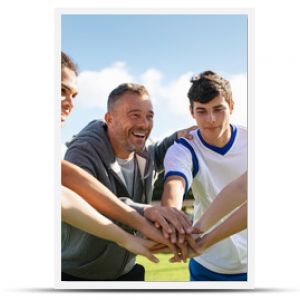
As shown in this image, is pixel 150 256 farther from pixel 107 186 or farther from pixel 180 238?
pixel 107 186

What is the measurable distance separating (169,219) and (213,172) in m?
0.48

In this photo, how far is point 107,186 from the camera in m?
5.31

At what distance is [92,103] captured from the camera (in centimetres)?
536

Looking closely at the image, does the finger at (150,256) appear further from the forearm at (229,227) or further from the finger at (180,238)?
the forearm at (229,227)

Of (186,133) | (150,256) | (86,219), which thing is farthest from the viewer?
(186,133)

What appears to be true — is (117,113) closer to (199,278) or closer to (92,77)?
(92,77)

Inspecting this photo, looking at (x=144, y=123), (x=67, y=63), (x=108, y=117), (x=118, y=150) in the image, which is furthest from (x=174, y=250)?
(x=67, y=63)

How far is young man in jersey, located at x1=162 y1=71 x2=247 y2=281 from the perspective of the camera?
541 cm

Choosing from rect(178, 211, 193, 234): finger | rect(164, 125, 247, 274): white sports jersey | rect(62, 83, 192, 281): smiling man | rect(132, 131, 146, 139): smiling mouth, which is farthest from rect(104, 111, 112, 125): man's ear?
rect(178, 211, 193, 234): finger

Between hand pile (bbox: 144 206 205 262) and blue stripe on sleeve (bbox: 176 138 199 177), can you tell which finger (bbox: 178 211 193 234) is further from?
blue stripe on sleeve (bbox: 176 138 199 177)

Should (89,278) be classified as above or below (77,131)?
below

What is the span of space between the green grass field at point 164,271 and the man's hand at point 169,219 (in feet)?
0.69

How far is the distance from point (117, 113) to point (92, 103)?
0.60 ft

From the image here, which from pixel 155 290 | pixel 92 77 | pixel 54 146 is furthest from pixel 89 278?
pixel 92 77
